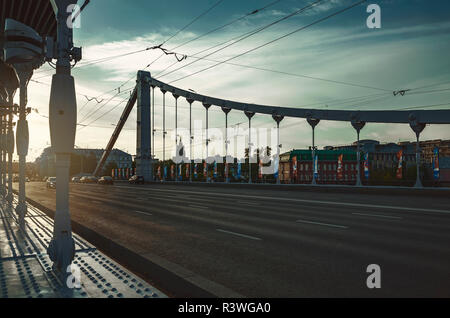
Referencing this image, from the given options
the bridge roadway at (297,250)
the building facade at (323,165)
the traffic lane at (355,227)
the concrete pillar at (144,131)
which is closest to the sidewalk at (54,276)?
the bridge roadway at (297,250)

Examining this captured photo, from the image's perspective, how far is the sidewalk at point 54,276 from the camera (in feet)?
15.0

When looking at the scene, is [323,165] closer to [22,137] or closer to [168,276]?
[22,137]

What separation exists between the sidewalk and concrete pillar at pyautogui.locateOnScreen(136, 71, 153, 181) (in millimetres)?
57252

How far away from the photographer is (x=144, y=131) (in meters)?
71.1

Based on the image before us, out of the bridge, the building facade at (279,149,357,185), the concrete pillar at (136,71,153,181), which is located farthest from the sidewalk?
the building facade at (279,149,357,185)

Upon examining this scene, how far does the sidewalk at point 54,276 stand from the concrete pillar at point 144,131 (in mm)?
57252

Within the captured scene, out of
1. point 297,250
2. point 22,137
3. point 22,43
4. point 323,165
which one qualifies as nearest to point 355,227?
point 297,250

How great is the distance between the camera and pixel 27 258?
629cm

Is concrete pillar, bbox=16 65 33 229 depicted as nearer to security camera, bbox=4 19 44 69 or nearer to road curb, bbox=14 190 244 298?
road curb, bbox=14 190 244 298

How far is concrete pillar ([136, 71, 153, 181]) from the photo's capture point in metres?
65.5

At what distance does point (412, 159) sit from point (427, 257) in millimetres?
147857
